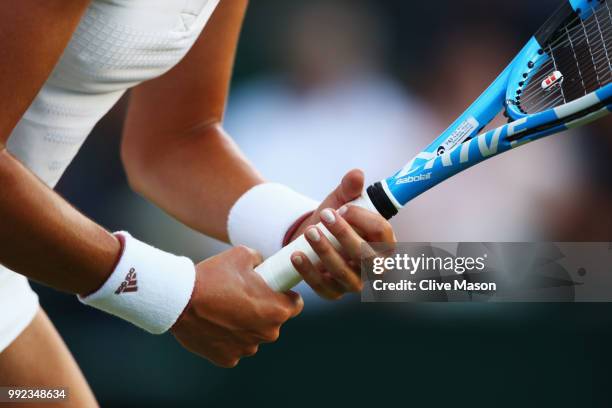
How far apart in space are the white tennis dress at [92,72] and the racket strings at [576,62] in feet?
1.97

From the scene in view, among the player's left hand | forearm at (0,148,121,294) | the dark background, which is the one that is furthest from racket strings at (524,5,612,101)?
the dark background

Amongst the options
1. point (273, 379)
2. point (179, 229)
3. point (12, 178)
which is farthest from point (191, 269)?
point (179, 229)

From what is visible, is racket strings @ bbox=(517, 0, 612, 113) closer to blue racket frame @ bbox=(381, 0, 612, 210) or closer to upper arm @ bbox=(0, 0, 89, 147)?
blue racket frame @ bbox=(381, 0, 612, 210)

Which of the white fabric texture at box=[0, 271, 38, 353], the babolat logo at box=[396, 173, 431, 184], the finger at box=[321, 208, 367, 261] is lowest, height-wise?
the white fabric texture at box=[0, 271, 38, 353]

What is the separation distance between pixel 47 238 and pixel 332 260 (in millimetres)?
463

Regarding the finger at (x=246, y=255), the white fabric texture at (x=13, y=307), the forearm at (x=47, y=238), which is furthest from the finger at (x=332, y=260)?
the white fabric texture at (x=13, y=307)

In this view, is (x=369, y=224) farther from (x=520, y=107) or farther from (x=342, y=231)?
(x=520, y=107)

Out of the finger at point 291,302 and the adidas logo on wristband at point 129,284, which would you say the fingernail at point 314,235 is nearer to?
the finger at point 291,302

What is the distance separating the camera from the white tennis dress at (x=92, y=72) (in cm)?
135

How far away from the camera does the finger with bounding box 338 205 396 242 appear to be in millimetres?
1439

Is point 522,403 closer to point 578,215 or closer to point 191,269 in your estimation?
point 578,215

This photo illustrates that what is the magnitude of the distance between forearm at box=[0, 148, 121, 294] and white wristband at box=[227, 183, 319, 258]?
0.41 metres

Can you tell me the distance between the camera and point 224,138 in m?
1.87

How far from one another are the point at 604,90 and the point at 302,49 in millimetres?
2608
